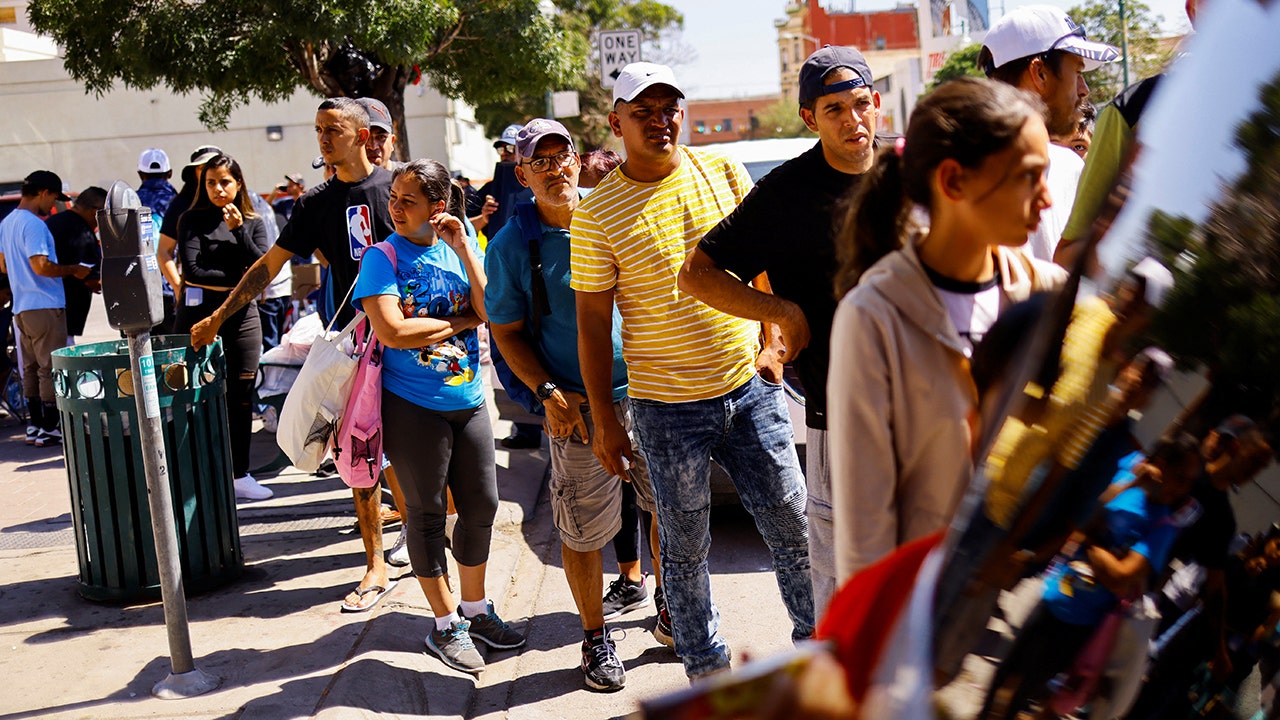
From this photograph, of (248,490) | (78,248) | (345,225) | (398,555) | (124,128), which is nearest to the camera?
(345,225)

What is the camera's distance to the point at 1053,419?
1.31 metres

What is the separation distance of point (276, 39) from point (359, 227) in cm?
1021

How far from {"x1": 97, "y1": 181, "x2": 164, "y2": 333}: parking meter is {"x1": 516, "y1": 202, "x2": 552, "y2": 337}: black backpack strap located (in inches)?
50.0

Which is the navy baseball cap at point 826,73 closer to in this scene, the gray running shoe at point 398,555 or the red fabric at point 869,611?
the red fabric at point 869,611

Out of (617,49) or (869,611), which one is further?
(617,49)

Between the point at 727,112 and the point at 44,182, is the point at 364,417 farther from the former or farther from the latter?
the point at 727,112

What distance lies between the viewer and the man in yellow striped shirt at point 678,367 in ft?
12.6

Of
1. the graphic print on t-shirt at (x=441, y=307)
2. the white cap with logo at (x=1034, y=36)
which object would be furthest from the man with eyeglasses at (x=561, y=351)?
the white cap with logo at (x=1034, y=36)

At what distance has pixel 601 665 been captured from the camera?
4.45 metres

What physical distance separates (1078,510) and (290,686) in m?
3.62

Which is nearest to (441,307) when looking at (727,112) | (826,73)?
(826,73)

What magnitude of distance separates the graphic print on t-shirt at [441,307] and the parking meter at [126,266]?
0.87 meters

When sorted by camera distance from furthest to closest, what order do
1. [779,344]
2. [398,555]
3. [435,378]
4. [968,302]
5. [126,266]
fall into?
[398,555] < [435,378] < [126,266] < [779,344] < [968,302]

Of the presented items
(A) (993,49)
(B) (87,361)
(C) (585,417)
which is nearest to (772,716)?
(A) (993,49)
